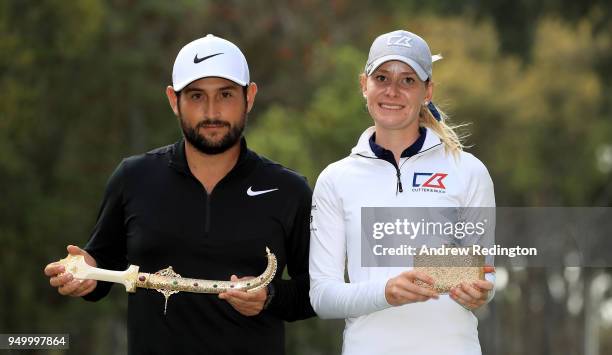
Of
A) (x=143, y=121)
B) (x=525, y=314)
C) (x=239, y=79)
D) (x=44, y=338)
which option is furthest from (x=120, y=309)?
(x=239, y=79)

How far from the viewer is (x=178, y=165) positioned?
7.21 metres

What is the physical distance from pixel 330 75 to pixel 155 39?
4.67m

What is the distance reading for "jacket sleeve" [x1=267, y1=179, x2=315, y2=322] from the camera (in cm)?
697

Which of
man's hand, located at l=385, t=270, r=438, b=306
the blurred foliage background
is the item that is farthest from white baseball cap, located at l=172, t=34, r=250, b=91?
the blurred foliage background

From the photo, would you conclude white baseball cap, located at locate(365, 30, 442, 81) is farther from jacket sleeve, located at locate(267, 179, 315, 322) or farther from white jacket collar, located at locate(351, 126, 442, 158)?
jacket sleeve, located at locate(267, 179, 315, 322)

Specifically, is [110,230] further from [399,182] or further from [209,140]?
[399,182]

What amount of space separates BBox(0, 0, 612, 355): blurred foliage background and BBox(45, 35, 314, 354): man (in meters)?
18.2

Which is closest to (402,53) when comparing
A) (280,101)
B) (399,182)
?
(399,182)

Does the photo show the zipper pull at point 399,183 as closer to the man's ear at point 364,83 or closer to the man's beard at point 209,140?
the man's ear at point 364,83

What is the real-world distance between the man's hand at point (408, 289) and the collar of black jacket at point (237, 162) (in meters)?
1.33

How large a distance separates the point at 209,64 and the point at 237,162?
0.58 meters

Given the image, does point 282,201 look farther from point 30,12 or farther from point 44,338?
point 30,12

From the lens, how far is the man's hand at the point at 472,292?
621cm

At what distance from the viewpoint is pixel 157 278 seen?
686 cm
